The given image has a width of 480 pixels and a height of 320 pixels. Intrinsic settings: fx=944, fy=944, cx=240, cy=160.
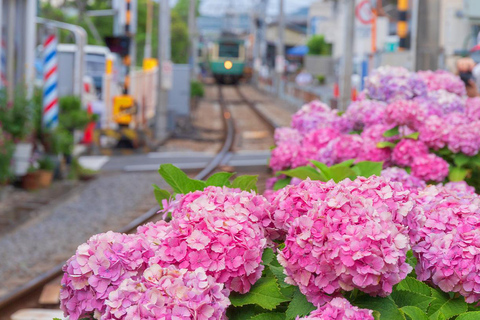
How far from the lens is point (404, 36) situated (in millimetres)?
10008

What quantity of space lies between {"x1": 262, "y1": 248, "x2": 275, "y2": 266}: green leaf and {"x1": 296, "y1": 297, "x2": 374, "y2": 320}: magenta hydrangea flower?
1.08 ft

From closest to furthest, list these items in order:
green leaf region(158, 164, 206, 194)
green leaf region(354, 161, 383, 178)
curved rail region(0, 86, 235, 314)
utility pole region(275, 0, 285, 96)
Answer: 1. green leaf region(158, 164, 206, 194)
2. green leaf region(354, 161, 383, 178)
3. curved rail region(0, 86, 235, 314)
4. utility pole region(275, 0, 285, 96)

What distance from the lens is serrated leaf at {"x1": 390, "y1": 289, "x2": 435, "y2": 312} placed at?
2.56m

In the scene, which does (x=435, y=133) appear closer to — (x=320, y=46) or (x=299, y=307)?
(x=299, y=307)

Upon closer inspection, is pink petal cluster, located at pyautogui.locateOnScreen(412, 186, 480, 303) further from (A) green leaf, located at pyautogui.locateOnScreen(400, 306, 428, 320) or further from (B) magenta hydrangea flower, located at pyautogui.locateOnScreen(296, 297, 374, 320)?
(B) magenta hydrangea flower, located at pyautogui.locateOnScreen(296, 297, 374, 320)

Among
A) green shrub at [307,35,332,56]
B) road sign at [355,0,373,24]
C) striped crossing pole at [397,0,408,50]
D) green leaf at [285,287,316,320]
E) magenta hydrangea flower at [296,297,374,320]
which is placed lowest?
green leaf at [285,287,316,320]

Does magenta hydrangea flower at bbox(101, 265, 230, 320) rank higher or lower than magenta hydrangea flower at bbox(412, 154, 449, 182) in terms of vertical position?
lower

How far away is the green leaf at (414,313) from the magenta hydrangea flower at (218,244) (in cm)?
41

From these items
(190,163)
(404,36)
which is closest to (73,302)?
(404,36)

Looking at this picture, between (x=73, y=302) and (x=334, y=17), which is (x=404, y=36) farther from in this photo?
(x=334, y=17)

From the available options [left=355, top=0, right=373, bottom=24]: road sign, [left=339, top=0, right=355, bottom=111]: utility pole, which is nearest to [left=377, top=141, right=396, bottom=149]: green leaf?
[left=355, top=0, right=373, bottom=24]: road sign

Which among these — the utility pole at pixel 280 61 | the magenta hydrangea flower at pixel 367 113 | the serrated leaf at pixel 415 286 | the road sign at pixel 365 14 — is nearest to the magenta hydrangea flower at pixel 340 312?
the serrated leaf at pixel 415 286

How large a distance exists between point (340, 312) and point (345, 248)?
0.53 ft

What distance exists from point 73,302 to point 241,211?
20.7 inches
